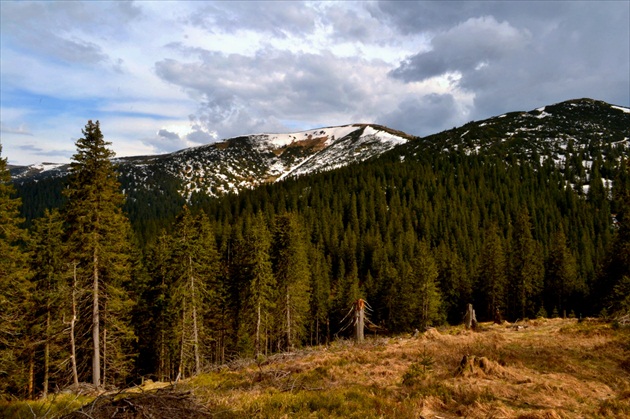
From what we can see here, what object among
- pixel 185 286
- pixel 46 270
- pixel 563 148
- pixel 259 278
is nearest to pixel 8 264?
pixel 46 270

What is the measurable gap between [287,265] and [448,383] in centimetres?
2783

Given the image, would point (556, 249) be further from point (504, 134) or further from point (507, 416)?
point (504, 134)

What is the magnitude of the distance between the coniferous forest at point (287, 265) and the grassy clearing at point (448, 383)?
445cm

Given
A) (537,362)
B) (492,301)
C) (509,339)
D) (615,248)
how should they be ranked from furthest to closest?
(492,301) → (615,248) → (509,339) → (537,362)

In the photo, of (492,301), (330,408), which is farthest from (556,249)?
(330,408)

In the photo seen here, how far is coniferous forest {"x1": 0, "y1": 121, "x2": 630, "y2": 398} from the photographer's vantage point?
1966 centimetres

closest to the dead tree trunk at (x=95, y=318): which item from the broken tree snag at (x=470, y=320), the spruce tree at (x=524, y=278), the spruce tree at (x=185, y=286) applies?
the spruce tree at (x=185, y=286)

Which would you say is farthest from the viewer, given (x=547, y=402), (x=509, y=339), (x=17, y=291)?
(x=17, y=291)

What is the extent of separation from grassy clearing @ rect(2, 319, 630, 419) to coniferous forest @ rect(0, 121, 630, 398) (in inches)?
175

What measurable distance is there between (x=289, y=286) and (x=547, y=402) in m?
Answer: 30.0

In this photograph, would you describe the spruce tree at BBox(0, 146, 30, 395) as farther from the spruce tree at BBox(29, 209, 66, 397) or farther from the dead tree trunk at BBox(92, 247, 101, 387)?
the spruce tree at BBox(29, 209, 66, 397)

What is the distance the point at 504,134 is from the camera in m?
198

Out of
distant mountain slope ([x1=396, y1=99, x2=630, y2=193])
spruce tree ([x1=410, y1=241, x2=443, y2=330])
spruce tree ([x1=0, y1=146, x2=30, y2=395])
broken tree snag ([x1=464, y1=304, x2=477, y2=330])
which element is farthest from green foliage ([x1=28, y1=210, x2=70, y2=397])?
distant mountain slope ([x1=396, y1=99, x2=630, y2=193])

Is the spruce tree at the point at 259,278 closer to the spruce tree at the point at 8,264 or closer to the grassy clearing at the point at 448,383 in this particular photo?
the grassy clearing at the point at 448,383
